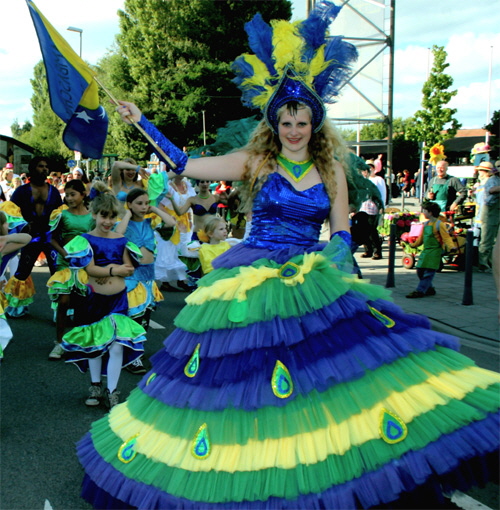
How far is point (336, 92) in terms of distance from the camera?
362 cm

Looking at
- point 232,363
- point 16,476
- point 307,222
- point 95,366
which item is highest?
point 307,222

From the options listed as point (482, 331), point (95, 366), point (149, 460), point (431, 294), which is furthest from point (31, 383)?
point (431, 294)

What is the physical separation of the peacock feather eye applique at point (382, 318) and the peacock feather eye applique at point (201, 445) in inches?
40.6

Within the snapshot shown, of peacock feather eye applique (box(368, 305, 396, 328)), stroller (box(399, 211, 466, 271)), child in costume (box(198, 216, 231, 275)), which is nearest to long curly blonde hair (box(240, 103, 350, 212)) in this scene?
peacock feather eye applique (box(368, 305, 396, 328))

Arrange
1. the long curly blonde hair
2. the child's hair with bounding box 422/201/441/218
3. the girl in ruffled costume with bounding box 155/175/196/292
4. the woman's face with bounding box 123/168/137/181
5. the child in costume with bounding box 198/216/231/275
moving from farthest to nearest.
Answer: the girl in ruffled costume with bounding box 155/175/196/292, the child's hair with bounding box 422/201/441/218, the woman's face with bounding box 123/168/137/181, the child in costume with bounding box 198/216/231/275, the long curly blonde hair

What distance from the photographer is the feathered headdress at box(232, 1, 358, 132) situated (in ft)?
11.5

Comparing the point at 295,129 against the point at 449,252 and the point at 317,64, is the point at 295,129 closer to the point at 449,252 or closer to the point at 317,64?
the point at 317,64

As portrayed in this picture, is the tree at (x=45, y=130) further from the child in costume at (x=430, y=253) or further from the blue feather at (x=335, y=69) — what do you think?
the blue feather at (x=335, y=69)

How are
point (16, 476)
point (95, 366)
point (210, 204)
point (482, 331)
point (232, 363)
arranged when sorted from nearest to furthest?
point (232, 363), point (16, 476), point (95, 366), point (482, 331), point (210, 204)

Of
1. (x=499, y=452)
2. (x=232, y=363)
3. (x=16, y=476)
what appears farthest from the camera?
(x=16, y=476)

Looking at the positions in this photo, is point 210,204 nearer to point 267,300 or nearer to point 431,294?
point 431,294

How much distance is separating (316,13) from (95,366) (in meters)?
3.26

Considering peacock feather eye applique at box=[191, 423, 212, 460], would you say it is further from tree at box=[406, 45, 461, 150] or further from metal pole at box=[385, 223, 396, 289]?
tree at box=[406, 45, 461, 150]

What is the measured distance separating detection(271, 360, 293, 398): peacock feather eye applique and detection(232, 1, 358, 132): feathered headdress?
152cm
